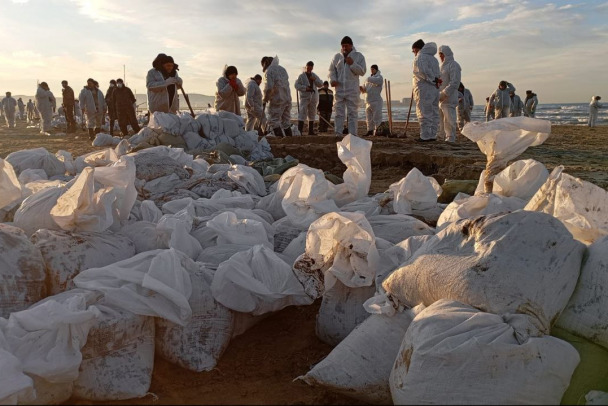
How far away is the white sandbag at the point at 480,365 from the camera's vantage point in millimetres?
1369

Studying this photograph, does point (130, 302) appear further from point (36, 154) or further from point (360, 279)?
point (36, 154)

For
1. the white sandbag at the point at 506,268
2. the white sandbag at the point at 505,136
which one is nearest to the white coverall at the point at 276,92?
the white sandbag at the point at 505,136

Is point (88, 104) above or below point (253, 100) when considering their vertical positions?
above

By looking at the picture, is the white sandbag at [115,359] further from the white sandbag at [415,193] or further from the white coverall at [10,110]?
the white coverall at [10,110]

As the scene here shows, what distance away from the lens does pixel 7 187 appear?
2.72m

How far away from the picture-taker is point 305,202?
9.80 feet

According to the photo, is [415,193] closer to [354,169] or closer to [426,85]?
[354,169]

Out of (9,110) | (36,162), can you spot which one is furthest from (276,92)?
(9,110)

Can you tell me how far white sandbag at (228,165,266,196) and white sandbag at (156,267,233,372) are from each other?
1857 millimetres

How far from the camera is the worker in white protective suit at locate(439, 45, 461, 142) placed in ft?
30.1

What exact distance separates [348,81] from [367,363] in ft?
27.4

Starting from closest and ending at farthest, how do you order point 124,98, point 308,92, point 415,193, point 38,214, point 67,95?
1. point 38,214
2. point 415,193
3. point 124,98
4. point 308,92
5. point 67,95

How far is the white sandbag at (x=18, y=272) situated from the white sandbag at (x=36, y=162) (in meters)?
2.47

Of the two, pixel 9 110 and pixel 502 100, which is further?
pixel 9 110
